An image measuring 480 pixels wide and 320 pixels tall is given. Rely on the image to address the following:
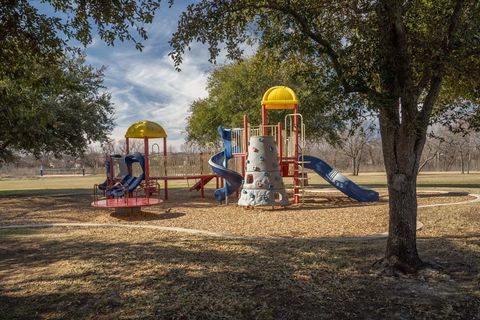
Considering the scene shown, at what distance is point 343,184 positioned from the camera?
16.7 metres

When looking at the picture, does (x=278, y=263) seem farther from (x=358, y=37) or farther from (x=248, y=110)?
(x=248, y=110)

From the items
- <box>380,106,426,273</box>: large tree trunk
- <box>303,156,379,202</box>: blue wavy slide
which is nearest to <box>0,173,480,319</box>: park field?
<box>380,106,426,273</box>: large tree trunk

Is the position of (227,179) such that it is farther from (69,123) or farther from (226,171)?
(69,123)

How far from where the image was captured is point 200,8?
7191mm

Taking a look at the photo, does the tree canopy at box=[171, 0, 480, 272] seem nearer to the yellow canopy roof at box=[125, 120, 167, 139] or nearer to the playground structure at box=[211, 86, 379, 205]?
the playground structure at box=[211, 86, 379, 205]

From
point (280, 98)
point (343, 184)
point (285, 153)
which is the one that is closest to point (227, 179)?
point (285, 153)

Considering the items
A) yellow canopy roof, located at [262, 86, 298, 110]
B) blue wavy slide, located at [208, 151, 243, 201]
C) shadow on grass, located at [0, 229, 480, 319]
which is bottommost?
shadow on grass, located at [0, 229, 480, 319]

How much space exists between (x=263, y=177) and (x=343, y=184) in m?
3.88

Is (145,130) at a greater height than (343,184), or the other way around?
(145,130)

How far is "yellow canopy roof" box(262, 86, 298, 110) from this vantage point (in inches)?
645

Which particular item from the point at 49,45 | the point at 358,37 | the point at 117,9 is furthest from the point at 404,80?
the point at 49,45

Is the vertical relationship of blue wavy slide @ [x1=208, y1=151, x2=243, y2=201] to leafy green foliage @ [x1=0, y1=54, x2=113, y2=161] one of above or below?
below

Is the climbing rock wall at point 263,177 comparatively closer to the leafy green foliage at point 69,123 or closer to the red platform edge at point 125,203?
the red platform edge at point 125,203

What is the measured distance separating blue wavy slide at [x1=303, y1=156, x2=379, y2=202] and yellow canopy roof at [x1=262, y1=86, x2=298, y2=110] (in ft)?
8.00
